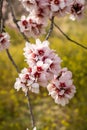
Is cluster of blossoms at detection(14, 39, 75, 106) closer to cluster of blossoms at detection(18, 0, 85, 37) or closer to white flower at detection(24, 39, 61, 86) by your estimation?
white flower at detection(24, 39, 61, 86)

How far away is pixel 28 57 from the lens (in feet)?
7.70

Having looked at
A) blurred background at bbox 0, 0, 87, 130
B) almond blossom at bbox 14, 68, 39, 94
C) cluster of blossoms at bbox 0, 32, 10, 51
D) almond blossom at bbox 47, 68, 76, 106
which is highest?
almond blossom at bbox 14, 68, 39, 94

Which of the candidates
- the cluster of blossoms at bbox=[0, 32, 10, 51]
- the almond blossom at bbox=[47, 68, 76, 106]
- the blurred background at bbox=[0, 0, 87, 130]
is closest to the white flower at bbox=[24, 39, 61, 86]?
the almond blossom at bbox=[47, 68, 76, 106]

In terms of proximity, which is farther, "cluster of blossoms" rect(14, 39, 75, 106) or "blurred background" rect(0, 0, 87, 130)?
"blurred background" rect(0, 0, 87, 130)

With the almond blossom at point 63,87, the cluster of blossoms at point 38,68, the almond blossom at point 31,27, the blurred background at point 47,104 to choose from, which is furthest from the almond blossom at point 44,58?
the blurred background at point 47,104

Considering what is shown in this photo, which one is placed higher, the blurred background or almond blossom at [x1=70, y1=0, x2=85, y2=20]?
almond blossom at [x1=70, y1=0, x2=85, y2=20]

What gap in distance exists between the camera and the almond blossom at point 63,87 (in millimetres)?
2512

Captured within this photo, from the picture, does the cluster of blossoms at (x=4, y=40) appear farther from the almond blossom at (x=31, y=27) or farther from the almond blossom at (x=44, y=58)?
the almond blossom at (x=44, y=58)

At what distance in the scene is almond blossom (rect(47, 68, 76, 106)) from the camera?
2.51 metres

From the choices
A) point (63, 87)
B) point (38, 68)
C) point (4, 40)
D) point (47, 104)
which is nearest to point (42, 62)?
point (38, 68)

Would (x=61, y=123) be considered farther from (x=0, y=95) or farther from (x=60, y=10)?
(x=60, y=10)

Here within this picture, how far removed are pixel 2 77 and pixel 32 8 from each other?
4.12 m

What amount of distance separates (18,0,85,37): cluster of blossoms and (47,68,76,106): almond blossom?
0.30m

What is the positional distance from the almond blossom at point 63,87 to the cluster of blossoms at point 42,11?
296 millimetres
